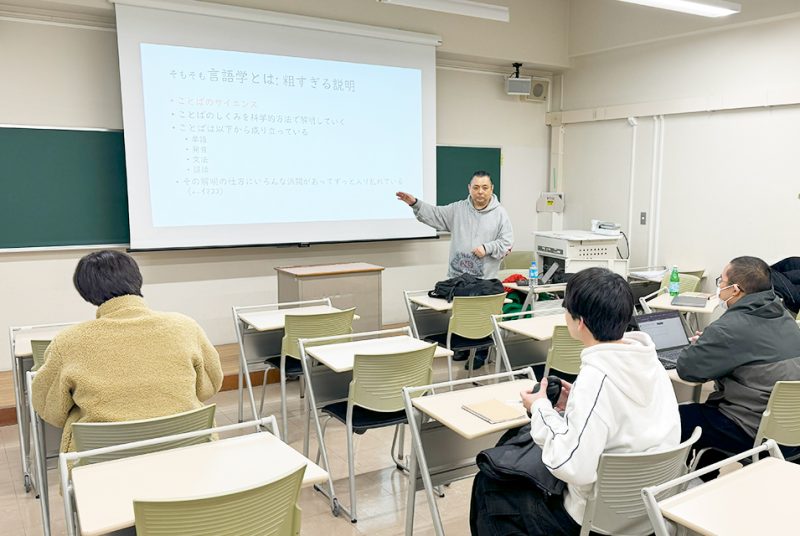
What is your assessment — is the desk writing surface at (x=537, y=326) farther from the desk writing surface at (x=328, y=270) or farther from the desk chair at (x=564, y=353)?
the desk writing surface at (x=328, y=270)

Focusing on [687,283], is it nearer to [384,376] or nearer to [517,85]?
[517,85]

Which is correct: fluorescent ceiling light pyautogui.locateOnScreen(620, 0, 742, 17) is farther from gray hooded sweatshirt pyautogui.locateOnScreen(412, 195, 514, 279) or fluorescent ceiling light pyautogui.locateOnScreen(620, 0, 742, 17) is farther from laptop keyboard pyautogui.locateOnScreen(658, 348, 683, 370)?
laptop keyboard pyautogui.locateOnScreen(658, 348, 683, 370)

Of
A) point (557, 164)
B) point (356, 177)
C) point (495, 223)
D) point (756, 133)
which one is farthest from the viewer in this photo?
point (557, 164)

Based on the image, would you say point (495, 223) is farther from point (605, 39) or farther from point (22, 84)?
point (22, 84)

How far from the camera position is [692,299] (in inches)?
186

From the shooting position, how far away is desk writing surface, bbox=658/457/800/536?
1.57 metres

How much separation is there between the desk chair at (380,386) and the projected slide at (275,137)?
3.10 metres

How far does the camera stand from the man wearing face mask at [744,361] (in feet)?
8.55

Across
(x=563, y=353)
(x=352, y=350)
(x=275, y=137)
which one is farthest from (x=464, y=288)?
(x=275, y=137)

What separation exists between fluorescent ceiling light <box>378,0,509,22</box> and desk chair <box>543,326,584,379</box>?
320 centimetres

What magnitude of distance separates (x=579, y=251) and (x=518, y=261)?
1.15 meters

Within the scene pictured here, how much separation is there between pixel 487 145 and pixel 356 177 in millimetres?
1870

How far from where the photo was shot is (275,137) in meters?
5.78

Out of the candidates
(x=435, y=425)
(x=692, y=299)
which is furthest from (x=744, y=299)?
(x=692, y=299)
